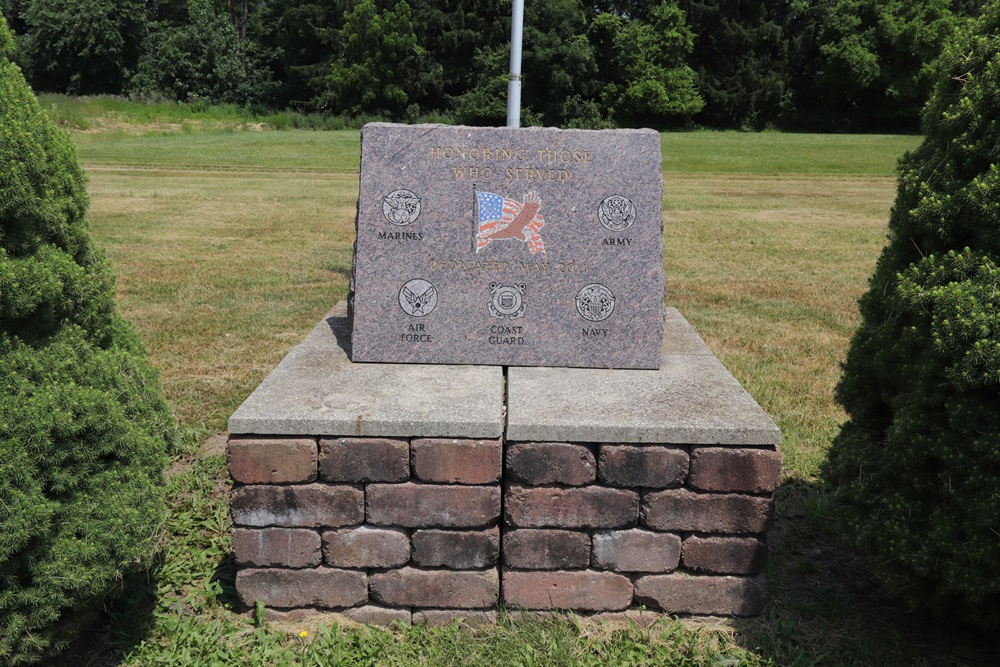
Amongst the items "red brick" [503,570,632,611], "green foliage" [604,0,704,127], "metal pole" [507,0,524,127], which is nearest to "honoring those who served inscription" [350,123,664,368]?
"red brick" [503,570,632,611]

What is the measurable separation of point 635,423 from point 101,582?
5.69ft

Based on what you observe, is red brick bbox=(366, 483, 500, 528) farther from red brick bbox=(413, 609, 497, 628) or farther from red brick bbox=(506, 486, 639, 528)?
red brick bbox=(413, 609, 497, 628)

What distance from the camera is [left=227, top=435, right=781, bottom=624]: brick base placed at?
9.05ft

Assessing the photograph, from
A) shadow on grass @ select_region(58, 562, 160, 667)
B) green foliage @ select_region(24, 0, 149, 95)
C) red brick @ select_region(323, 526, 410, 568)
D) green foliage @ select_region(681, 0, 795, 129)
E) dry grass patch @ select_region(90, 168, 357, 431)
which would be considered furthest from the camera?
green foliage @ select_region(681, 0, 795, 129)

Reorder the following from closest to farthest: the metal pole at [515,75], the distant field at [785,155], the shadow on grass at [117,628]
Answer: the shadow on grass at [117,628] → the metal pole at [515,75] → the distant field at [785,155]

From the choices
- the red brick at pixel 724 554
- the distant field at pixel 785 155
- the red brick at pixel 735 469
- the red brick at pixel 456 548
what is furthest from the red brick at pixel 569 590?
the distant field at pixel 785 155

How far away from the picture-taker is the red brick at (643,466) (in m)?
2.76

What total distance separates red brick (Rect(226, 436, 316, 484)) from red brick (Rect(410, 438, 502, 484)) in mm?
364

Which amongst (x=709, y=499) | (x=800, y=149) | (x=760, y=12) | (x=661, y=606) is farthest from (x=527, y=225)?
(x=760, y=12)

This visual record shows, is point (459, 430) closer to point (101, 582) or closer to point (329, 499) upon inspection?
point (329, 499)

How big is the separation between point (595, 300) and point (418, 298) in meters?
0.75

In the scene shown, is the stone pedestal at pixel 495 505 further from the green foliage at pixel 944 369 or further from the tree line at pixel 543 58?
the tree line at pixel 543 58

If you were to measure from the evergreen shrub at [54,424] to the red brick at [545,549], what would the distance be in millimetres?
1189

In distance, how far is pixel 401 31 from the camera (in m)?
41.8
